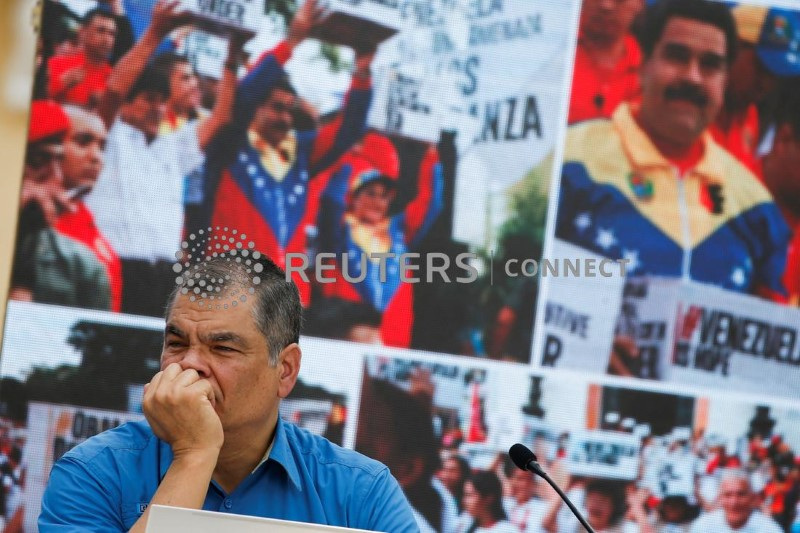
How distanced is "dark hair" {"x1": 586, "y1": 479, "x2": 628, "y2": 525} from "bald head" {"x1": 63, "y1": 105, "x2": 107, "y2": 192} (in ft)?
5.36

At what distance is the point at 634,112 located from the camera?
3.04 m

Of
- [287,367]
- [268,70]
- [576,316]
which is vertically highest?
[268,70]

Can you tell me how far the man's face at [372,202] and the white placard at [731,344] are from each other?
2.96 feet

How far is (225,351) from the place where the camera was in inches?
72.6

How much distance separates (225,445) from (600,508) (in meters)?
1.41

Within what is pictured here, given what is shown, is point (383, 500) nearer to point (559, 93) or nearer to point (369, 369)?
point (369, 369)

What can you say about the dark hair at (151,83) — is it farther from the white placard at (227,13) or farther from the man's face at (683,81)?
the man's face at (683,81)

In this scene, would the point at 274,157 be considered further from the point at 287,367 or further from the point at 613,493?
the point at 613,493

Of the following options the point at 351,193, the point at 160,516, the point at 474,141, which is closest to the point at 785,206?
the point at 474,141

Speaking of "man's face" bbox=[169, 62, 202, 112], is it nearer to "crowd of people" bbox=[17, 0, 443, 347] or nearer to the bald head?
"crowd of people" bbox=[17, 0, 443, 347]

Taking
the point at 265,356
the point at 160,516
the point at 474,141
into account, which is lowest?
the point at 160,516

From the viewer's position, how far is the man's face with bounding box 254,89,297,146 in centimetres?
289

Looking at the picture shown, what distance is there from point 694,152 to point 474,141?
663 mm

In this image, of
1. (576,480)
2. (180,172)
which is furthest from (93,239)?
(576,480)
